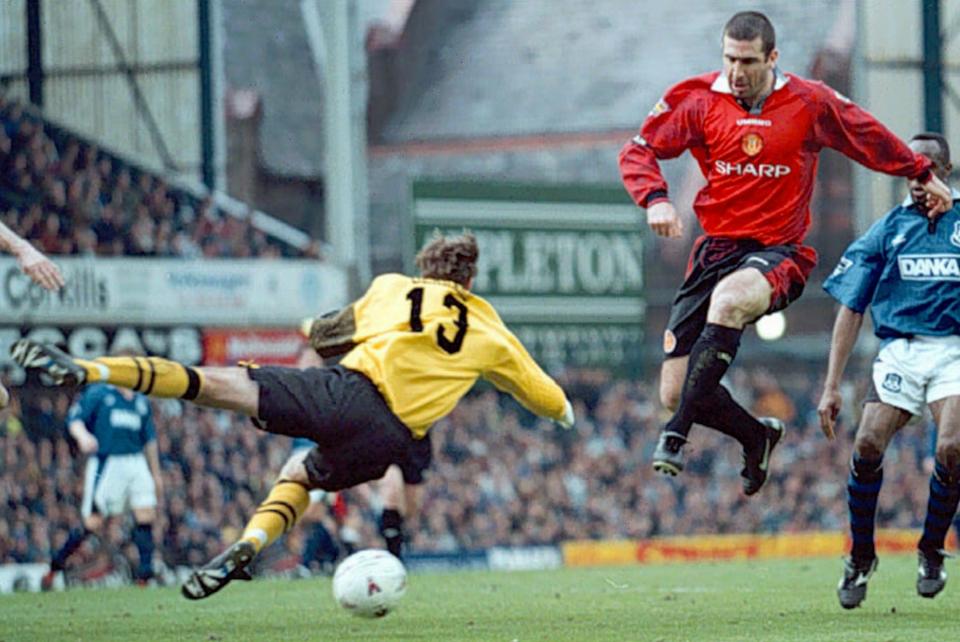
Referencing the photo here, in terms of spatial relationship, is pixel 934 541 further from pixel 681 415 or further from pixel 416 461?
pixel 416 461

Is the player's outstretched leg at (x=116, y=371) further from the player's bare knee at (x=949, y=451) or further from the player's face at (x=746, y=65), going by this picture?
the player's bare knee at (x=949, y=451)

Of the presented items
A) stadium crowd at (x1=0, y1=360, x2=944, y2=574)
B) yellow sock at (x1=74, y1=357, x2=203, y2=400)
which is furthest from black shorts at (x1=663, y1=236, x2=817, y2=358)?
stadium crowd at (x1=0, y1=360, x2=944, y2=574)

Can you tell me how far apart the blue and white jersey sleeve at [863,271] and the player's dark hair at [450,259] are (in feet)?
6.22

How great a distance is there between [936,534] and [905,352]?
0.97 m

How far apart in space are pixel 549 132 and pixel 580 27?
234 centimetres

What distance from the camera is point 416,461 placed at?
1172 centimetres

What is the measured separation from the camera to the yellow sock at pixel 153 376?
890cm

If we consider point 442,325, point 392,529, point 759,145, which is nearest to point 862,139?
point 759,145

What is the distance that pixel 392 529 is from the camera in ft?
46.4

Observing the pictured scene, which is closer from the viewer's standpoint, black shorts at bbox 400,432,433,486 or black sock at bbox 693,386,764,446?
black shorts at bbox 400,432,433,486

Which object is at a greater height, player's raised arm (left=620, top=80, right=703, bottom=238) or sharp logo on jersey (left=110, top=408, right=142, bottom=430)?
player's raised arm (left=620, top=80, right=703, bottom=238)

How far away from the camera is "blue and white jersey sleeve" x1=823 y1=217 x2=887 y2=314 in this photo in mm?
10125

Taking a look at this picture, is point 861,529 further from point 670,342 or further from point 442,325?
point 442,325

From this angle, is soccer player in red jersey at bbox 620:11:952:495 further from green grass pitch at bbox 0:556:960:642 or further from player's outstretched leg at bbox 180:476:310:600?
player's outstretched leg at bbox 180:476:310:600
